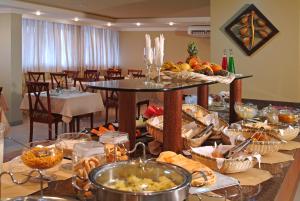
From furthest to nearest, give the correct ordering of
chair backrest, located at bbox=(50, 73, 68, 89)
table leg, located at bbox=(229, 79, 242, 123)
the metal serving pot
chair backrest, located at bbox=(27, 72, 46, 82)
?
chair backrest, located at bbox=(27, 72, 46, 82) → chair backrest, located at bbox=(50, 73, 68, 89) → table leg, located at bbox=(229, 79, 242, 123) → the metal serving pot

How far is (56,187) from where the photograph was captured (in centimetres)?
119

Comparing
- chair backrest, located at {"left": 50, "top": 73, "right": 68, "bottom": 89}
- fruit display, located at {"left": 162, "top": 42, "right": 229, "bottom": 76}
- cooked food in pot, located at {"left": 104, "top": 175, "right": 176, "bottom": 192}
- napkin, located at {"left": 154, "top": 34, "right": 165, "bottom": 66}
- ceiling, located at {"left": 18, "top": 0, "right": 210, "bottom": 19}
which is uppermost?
ceiling, located at {"left": 18, "top": 0, "right": 210, "bottom": 19}

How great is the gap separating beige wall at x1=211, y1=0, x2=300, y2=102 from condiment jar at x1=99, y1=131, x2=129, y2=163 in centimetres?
300

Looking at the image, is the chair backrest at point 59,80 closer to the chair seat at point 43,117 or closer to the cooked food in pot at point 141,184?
the chair seat at point 43,117

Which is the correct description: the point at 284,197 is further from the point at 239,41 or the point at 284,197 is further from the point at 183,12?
the point at 183,12

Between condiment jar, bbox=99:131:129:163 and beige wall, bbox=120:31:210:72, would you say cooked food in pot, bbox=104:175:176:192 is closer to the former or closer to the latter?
condiment jar, bbox=99:131:129:163

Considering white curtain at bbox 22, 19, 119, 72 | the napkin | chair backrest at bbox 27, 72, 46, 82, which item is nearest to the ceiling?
white curtain at bbox 22, 19, 119, 72

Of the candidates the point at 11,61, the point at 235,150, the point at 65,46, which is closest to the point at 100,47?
the point at 65,46

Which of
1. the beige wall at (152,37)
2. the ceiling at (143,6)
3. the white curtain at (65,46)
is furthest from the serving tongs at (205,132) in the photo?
the beige wall at (152,37)

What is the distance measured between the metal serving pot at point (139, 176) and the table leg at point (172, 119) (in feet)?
1.52

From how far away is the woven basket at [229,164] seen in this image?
1326mm

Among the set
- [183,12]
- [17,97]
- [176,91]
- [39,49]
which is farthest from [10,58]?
[176,91]

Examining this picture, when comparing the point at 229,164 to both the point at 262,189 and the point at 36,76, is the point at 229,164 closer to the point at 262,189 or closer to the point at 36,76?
the point at 262,189

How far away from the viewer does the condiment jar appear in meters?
1.25
